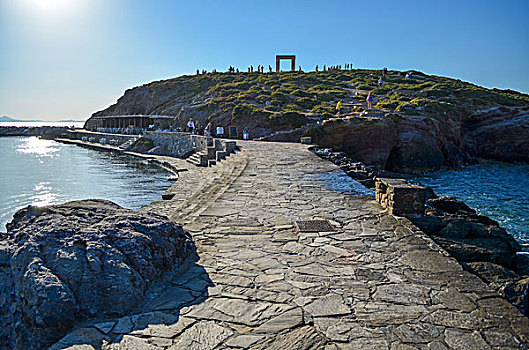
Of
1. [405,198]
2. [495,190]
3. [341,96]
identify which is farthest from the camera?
[341,96]

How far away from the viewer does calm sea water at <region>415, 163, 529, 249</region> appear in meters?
15.3

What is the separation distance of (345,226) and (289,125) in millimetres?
21592

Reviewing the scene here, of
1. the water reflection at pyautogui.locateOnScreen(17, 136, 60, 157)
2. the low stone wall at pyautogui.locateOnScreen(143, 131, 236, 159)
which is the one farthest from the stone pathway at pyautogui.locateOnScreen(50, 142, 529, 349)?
the water reflection at pyautogui.locateOnScreen(17, 136, 60, 157)

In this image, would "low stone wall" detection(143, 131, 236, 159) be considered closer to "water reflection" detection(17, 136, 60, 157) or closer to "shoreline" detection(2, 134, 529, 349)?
"water reflection" detection(17, 136, 60, 157)

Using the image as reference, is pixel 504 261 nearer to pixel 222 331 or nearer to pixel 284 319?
pixel 284 319

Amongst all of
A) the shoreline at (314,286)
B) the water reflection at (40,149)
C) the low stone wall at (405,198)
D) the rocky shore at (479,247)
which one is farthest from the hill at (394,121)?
the shoreline at (314,286)

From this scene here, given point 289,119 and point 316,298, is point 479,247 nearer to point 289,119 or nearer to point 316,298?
point 316,298

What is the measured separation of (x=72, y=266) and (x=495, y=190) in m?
24.0

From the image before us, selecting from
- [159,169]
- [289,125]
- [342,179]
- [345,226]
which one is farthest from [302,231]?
[289,125]

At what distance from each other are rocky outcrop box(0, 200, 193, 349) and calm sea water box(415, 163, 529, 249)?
41.3 ft

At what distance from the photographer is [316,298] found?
11.3 feet

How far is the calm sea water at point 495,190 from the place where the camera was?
15297 mm

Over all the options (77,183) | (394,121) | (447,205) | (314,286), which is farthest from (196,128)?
(314,286)

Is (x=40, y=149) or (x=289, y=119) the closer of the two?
(x=289, y=119)
